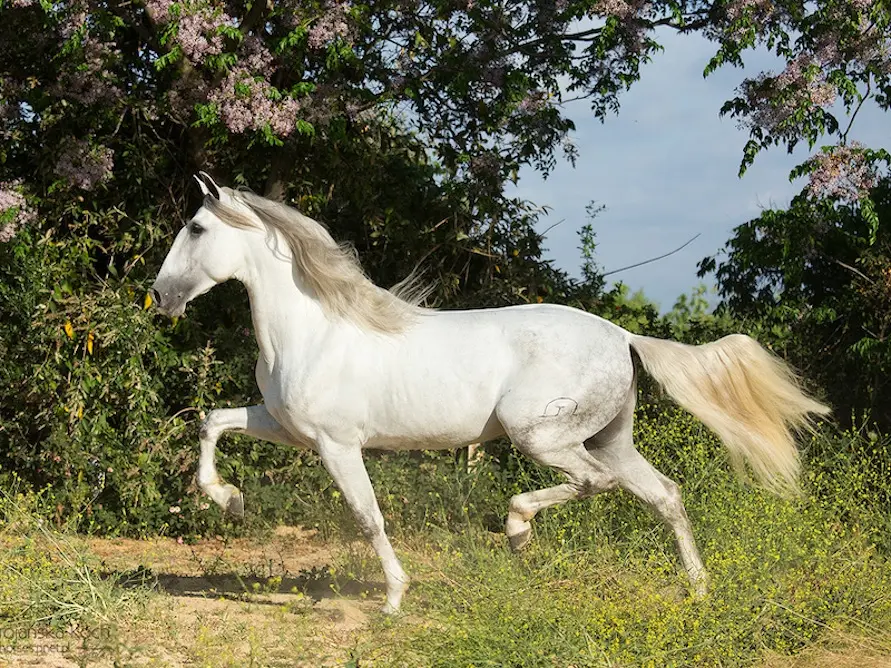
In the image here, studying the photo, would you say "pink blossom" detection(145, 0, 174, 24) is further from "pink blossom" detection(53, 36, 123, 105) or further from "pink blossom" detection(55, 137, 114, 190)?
"pink blossom" detection(55, 137, 114, 190)

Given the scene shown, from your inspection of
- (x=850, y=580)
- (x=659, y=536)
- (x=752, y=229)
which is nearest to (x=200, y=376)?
(x=659, y=536)

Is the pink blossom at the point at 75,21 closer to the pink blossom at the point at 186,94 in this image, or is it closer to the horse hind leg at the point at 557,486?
the pink blossom at the point at 186,94

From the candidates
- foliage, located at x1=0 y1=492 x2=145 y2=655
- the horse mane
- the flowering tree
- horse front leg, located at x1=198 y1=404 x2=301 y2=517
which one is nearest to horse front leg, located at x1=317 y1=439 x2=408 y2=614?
horse front leg, located at x1=198 y1=404 x2=301 y2=517

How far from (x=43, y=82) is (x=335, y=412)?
4.60m

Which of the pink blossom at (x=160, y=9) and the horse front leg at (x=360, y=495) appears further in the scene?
the pink blossom at (x=160, y=9)

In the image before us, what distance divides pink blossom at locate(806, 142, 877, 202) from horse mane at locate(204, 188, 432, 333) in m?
3.58

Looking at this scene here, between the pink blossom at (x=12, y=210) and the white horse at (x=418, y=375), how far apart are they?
9.01ft

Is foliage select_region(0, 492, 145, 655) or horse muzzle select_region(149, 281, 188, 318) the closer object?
foliage select_region(0, 492, 145, 655)

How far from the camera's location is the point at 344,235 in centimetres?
944

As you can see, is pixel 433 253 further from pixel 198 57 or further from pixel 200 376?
pixel 198 57

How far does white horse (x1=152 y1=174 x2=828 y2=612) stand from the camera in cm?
538

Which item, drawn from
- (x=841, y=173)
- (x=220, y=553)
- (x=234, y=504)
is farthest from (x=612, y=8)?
(x=220, y=553)

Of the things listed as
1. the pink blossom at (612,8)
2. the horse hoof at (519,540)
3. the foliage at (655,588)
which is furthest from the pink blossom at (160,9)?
the horse hoof at (519,540)

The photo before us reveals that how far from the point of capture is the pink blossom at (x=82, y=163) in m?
8.05
